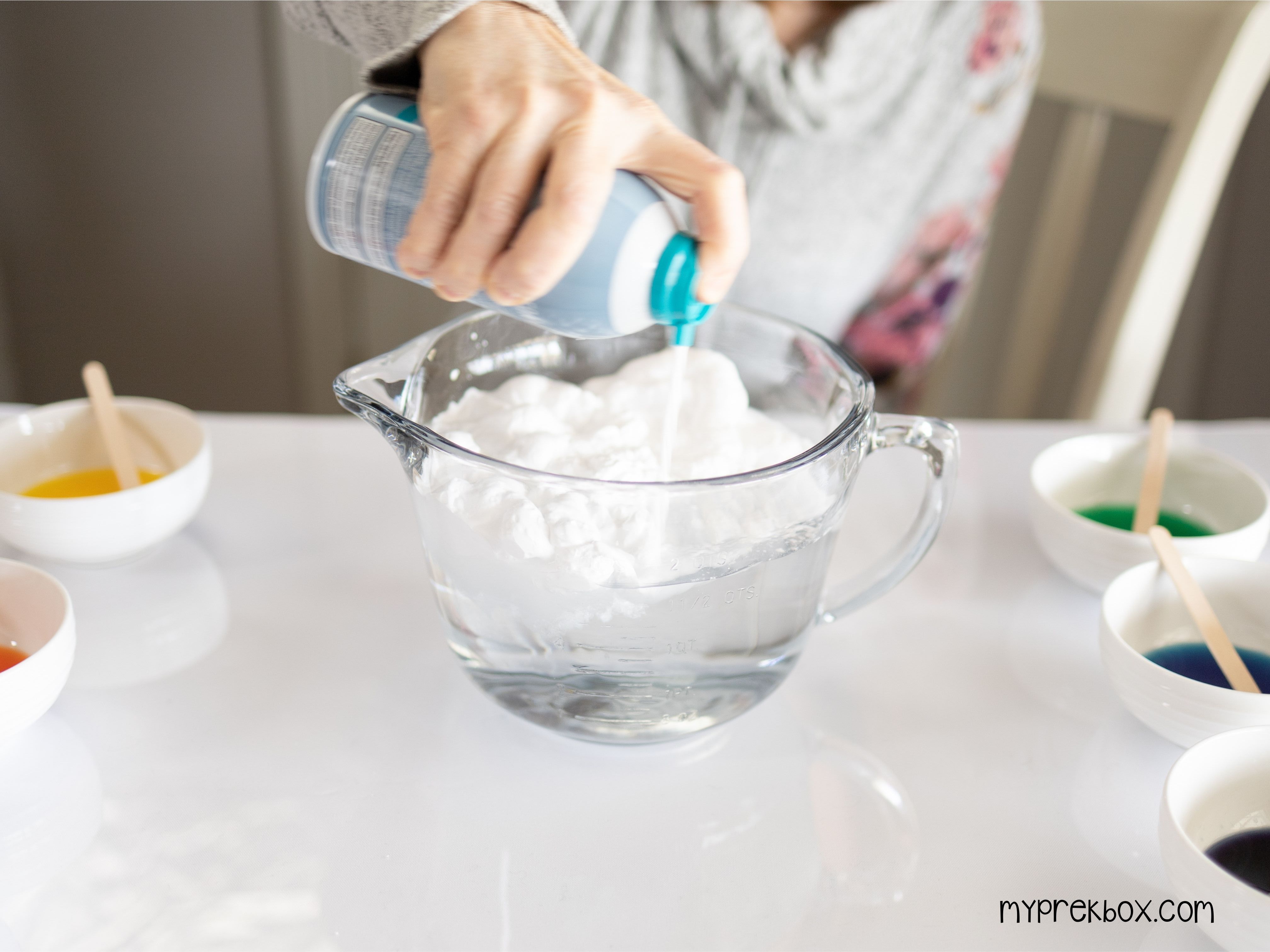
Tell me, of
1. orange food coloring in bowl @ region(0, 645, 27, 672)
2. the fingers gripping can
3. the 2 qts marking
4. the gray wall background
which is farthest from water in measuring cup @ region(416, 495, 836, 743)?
the gray wall background

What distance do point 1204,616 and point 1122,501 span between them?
213mm

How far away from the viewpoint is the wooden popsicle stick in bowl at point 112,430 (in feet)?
2.41

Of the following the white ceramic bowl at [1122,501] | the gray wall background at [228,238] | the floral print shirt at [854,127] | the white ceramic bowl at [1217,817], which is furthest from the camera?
the gray wall background at [228,238]

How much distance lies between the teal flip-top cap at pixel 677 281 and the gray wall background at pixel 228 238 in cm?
134

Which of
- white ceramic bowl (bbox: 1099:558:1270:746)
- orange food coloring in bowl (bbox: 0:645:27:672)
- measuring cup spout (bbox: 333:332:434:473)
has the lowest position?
orange food coloring in bowl (bbox: 0:645:27:672)

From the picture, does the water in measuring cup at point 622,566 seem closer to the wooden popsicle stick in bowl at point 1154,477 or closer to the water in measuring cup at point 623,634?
the water in measuring cup at point 623,634

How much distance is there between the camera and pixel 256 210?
1.80 m

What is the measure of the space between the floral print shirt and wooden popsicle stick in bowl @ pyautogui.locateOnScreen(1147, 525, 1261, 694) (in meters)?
0.65

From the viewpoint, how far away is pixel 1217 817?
0.49 m

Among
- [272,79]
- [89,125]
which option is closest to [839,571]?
[272,79]

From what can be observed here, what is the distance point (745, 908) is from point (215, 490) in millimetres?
545

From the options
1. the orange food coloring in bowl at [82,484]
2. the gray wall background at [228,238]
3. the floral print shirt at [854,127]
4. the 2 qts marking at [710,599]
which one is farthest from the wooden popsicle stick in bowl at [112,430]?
the gray wall background at [228,238]

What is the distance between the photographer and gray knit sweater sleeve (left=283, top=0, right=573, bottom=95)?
0.60 meters

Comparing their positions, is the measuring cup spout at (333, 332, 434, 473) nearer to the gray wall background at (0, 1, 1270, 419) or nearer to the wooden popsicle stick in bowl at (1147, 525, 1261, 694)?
the wooden popsicle stick in bowl at (1147, 525, 1261, 694)
